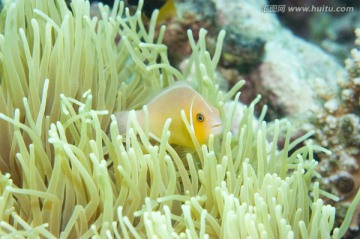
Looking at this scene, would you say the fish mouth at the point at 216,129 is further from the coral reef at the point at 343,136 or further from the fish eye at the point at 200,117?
the coral reef at the point at 343,136

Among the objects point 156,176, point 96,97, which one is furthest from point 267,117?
point 156,176

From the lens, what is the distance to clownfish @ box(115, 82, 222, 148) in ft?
6.29

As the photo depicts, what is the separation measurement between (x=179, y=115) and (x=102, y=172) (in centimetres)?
54

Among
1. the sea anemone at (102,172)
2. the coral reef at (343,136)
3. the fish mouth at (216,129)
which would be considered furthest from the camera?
the coral reef at (343,136)

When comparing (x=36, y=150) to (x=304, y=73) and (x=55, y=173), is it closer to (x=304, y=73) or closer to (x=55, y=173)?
(x=55, y=173)

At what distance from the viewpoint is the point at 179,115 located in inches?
78.4

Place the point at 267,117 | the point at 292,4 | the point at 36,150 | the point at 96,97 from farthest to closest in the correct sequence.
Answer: the point at 292,4, the point at 267,117, the point at 96,97, the point at 36,150

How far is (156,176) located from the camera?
169 cm

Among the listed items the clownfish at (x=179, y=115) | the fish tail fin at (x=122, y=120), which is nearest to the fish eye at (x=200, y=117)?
the clownfish at (x=179, y=115)

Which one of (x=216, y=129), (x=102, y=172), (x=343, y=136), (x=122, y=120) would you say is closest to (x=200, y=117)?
(x=216, y=129)

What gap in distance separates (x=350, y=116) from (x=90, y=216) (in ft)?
6.36

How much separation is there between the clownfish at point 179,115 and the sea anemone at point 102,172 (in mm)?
79

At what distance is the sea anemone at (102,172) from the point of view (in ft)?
5.19

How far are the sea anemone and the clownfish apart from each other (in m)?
0.08
